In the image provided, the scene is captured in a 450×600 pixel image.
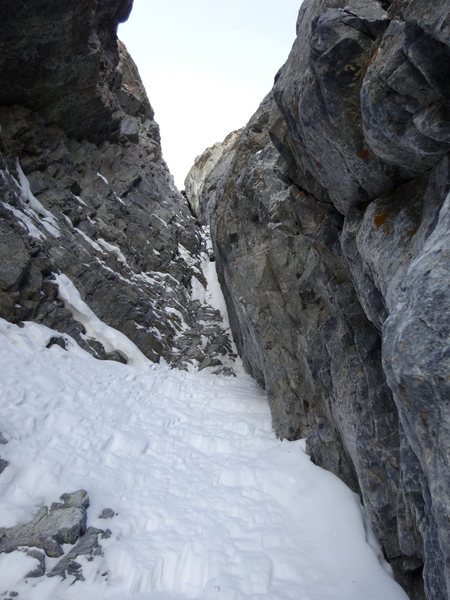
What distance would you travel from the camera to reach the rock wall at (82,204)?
17484mm

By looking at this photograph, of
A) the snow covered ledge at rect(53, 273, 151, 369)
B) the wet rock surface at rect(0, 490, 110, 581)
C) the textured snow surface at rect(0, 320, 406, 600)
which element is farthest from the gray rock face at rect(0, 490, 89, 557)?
the snow covered ledge at rect(53, 273, 151, 369)

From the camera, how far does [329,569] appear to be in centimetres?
627

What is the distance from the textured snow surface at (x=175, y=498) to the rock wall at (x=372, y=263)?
0.86 meters

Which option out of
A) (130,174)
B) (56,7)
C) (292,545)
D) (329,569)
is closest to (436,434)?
(329,569)

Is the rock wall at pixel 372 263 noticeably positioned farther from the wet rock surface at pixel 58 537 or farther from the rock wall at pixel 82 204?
the rock wall at pixel 82 204

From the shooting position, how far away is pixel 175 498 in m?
8.05

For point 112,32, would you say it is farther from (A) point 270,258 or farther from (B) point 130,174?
(A) point 270,258

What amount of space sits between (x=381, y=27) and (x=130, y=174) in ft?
90.5

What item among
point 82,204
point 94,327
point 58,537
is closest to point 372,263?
point 58,537

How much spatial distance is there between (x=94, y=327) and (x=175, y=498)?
1205 cm

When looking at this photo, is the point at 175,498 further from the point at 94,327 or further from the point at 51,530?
the point at 94,327

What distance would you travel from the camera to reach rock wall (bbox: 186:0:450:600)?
12.2 feet

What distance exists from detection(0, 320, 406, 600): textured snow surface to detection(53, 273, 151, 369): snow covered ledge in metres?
4.85

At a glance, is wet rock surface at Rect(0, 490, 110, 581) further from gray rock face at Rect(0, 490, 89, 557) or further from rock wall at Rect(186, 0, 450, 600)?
rock wall at Rect(186, 0, 450, 600)
